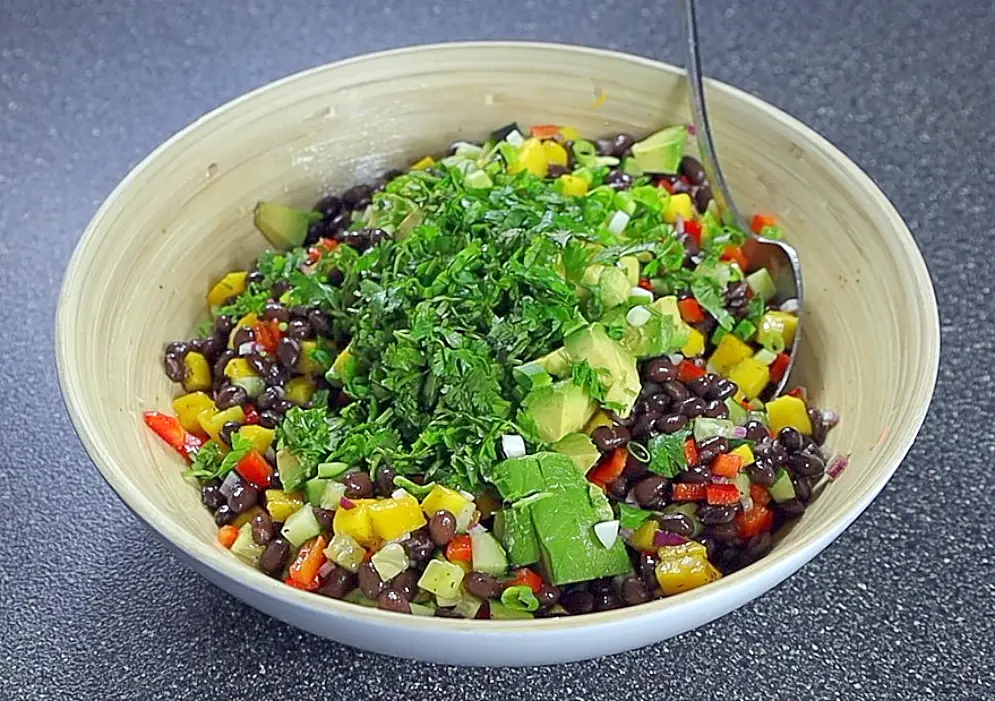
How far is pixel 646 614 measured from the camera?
1219mm

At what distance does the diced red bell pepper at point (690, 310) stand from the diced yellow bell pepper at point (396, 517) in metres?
0.56

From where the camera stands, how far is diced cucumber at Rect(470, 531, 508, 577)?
4.73 feet

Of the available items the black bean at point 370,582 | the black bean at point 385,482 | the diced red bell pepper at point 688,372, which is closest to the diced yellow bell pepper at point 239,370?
the black bean at point 385,482

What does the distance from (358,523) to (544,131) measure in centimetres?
91

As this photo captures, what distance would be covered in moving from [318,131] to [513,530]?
91cm

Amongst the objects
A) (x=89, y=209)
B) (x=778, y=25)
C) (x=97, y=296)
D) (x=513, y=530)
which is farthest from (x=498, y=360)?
(x=778, y=25)

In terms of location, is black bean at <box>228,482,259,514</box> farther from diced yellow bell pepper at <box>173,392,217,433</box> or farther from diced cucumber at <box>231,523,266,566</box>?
diced yellow bell pepper at <box>173,392,217,433</box>

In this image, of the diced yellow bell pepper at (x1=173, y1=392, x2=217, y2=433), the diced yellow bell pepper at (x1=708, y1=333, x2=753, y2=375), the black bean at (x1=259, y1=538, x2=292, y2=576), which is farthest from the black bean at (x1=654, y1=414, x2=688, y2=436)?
the diced yellow bell pepper at (x1=173, y1=392, x2=217, y2=433)

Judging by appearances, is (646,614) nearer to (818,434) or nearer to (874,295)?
(818,434)

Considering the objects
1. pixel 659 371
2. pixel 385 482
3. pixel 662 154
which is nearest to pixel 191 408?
pixel 385 482

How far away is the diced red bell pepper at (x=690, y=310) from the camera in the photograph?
1.76 meters

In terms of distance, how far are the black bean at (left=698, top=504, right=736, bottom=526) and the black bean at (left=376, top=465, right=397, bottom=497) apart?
0.42m

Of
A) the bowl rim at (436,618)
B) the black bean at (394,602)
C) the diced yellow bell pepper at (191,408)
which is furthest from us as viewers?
the diced yellow bell pepper at (191,408)

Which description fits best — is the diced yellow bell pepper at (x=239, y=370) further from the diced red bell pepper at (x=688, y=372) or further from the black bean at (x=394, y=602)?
the diced red bell pepper at (x=688, y=372)
